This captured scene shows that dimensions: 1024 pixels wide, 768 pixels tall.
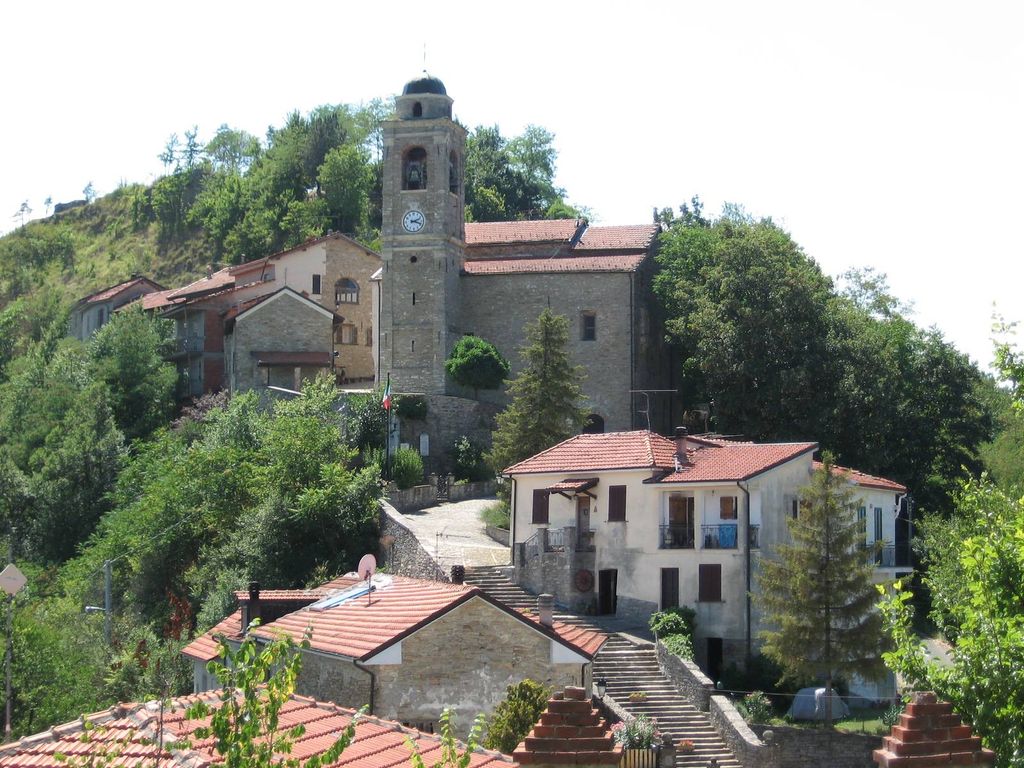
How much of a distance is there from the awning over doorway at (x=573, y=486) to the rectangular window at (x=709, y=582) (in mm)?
3801

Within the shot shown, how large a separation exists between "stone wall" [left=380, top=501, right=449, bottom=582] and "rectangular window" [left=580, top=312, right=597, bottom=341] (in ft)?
57.4

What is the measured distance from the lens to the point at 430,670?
1057 inches

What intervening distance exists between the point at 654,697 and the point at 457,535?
1362 centimetres

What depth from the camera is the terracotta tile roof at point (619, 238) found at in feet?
210

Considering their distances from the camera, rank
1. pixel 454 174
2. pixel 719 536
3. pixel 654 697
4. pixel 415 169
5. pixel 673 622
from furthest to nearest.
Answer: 1. pixel 454 174
2. pixel 415 169
3. pixel 719 536
4. pixel 673 622
5. pixel 654 697

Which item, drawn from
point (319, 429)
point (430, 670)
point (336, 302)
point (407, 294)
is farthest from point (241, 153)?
point (430, 670)

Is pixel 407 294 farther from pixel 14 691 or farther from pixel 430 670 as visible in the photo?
pixel 430 670

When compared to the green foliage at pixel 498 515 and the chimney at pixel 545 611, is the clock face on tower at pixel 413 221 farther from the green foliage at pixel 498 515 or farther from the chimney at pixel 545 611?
the chimney at pixel 545 611

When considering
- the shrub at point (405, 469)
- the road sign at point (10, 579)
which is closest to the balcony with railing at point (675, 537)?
the shrub at point (405, 469)

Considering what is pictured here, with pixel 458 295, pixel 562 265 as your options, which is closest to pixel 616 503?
pixel 562 265

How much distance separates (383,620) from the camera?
2825cm

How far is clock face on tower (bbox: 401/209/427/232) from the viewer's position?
201ft

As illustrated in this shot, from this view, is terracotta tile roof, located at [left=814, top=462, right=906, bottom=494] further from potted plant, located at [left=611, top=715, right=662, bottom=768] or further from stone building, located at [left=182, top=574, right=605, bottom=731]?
stone building, located at [left=182, top=574, right=605, bottom=731]

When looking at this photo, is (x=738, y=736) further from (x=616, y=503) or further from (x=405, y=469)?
(x=405, y=469)
